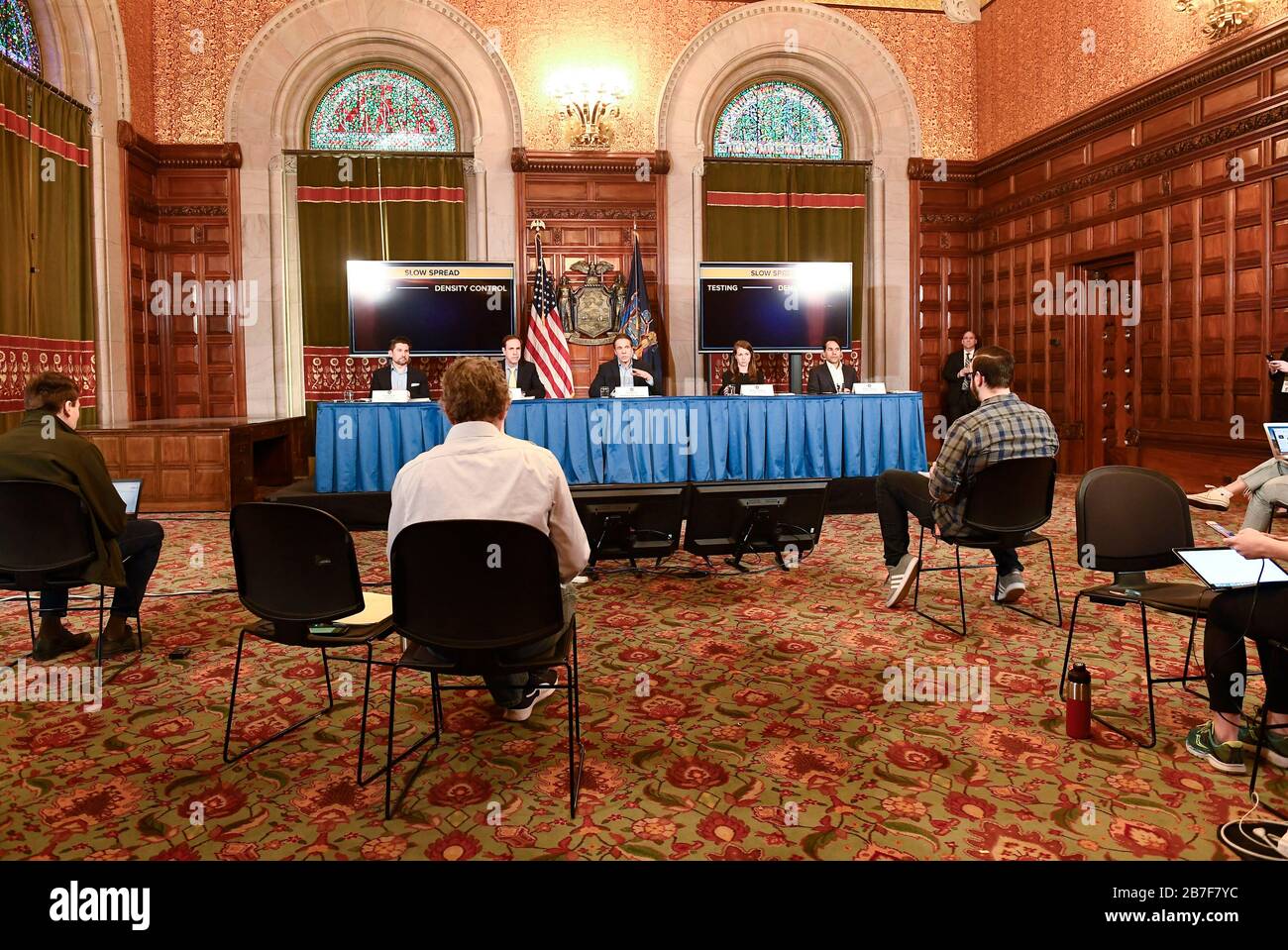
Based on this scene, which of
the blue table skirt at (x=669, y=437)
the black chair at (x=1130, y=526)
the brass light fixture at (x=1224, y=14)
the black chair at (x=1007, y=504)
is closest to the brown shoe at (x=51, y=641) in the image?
the blue table skirt at (x=669, y=437)

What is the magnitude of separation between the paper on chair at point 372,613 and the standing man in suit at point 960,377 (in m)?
8.29

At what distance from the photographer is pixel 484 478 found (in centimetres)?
239

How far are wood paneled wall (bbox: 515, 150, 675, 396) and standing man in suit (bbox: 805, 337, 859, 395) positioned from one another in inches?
95.3

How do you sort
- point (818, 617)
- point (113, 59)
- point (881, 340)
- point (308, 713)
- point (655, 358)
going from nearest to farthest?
point (308, 713)
point (818, 617)
point (113, 59)
point (655, 358)
point (881, 340)

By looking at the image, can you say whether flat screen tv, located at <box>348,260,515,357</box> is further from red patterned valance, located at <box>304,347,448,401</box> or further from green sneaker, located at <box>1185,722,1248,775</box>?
green sneaker, located at <box>1185,722,1248,775</box>

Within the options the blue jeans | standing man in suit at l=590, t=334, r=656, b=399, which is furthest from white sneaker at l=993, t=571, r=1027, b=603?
standing man in suit at l=590, t=334, r=656, b=399

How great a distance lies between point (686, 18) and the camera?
1023 centimetres

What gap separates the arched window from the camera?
740 cm

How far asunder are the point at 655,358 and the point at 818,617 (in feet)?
19.3

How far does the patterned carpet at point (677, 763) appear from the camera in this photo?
2154 millimetres

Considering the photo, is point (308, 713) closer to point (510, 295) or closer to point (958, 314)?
point (510, 295)

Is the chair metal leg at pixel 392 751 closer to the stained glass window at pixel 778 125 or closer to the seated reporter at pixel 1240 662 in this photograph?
the seated reporter at pixel 1240 662

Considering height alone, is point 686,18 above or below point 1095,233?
above
